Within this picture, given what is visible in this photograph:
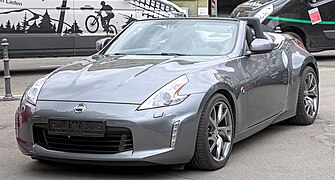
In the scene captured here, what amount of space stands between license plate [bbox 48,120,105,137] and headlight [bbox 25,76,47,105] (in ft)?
1.10

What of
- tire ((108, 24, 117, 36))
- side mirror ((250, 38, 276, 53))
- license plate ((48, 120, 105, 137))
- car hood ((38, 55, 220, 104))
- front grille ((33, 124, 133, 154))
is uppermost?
side mirror ((250, 38, 276, 53))

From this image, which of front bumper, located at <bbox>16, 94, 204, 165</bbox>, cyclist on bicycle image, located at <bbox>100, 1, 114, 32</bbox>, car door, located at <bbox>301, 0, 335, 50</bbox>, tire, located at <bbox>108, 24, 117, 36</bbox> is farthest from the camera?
car door, located at <bbox>301, 0, 335, 50</bbox>

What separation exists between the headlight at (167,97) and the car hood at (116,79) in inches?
1.7

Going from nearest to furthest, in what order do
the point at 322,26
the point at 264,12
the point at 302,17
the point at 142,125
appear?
the point at 142,125 < the point at 264,12 < the point at 302,17 < the point at 322,26

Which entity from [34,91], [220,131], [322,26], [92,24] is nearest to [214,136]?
[220,131]

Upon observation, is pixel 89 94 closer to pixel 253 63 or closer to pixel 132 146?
pixel 132 146

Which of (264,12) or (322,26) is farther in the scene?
(322,26)

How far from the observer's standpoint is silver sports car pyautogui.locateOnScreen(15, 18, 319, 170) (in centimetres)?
497

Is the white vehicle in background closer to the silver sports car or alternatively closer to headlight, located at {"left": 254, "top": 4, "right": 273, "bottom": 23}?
headlight, located at {"left": 254, "top": 4, "right": 273, "bottom": 23}

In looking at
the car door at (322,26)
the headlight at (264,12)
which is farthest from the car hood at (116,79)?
the car door at (322,26)

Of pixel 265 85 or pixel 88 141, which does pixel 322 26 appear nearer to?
pixel 265 85

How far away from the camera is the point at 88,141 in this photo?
5.04 metres

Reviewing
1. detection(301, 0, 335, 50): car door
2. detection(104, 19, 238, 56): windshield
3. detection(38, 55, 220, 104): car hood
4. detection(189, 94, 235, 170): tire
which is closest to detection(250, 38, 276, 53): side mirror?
detection(104, 19, 238, 56): windshield

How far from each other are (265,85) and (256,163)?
0.95m
